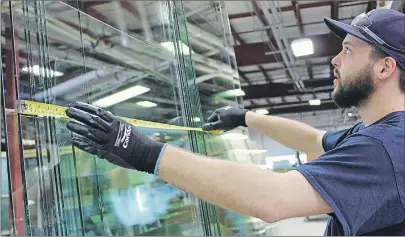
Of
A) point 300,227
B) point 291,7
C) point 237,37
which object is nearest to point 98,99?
point 291,7

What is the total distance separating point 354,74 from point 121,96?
0.87 meters

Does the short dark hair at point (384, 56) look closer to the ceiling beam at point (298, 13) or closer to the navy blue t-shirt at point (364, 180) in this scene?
the navy blue t-shirt at point (364, 180)

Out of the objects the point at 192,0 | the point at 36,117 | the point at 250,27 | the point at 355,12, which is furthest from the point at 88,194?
the point at 355,12

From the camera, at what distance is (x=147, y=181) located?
79.0 inches

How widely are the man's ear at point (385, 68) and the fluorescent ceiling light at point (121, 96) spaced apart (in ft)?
2.89

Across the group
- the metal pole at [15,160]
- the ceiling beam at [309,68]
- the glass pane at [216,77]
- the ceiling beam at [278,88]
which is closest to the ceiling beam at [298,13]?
the ceiling beam at [309,68]

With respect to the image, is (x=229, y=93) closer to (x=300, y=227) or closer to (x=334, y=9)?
(x=334, y=9)

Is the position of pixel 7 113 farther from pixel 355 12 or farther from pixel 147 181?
pixel 355 12

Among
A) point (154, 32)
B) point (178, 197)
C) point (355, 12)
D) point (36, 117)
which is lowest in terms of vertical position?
point (178, 197)

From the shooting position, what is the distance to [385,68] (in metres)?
1.06

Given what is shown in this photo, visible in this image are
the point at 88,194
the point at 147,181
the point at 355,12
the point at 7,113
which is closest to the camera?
the point at 7,113

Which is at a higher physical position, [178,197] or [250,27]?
[250,27]

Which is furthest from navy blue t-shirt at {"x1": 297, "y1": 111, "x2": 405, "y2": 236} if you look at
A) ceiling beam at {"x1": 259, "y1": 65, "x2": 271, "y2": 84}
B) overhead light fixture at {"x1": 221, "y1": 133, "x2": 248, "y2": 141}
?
ceiling beam at {"x1": 259, "y1": 65, "x2": 271, "y2": 84}

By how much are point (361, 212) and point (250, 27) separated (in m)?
4.49
